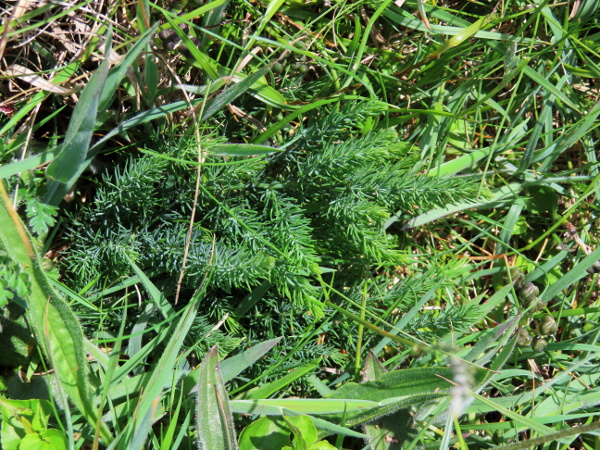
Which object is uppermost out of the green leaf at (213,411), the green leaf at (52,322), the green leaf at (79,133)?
the green leaf at (79,133)

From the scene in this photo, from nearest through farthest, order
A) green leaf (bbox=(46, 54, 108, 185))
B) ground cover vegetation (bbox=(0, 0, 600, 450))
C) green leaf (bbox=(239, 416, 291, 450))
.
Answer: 1. green leaf (bbox=(46, 54, 108, 185))
2. ground cover vegetation (bbox=(0, 0, 600, 450))
3. green leaf (bbox=(239, 416, 291, 450))

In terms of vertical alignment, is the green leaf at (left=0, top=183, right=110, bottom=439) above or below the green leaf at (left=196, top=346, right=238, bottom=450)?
above

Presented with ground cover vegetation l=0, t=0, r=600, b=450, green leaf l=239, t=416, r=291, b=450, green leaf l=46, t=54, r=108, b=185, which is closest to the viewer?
green leaf l=46, t=54, r=108, b=185

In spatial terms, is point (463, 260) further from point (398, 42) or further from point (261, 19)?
point (261, 19)

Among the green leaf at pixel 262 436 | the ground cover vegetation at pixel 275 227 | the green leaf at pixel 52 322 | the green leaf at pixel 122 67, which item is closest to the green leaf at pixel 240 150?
the ground cover vegetation at pixel 275 227

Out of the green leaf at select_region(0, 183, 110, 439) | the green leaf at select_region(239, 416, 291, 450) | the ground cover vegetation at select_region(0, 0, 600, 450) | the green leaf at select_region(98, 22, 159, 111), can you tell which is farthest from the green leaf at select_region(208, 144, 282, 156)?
the green leaf at select_region(239, 416, 291, 450)

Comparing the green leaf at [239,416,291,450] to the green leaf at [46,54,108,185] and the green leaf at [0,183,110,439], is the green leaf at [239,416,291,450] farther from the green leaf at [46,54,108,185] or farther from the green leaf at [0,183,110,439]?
the green leaf at [46,54,108,185]

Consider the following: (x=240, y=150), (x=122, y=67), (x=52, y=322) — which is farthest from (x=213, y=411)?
(x=122, y=67)

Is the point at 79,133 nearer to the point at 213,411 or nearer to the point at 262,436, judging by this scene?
the point at 213,411

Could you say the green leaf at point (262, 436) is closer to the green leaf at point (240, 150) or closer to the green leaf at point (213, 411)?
the green leaf at point (213, 411)

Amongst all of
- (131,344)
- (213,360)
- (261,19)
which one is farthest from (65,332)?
(261,19)
